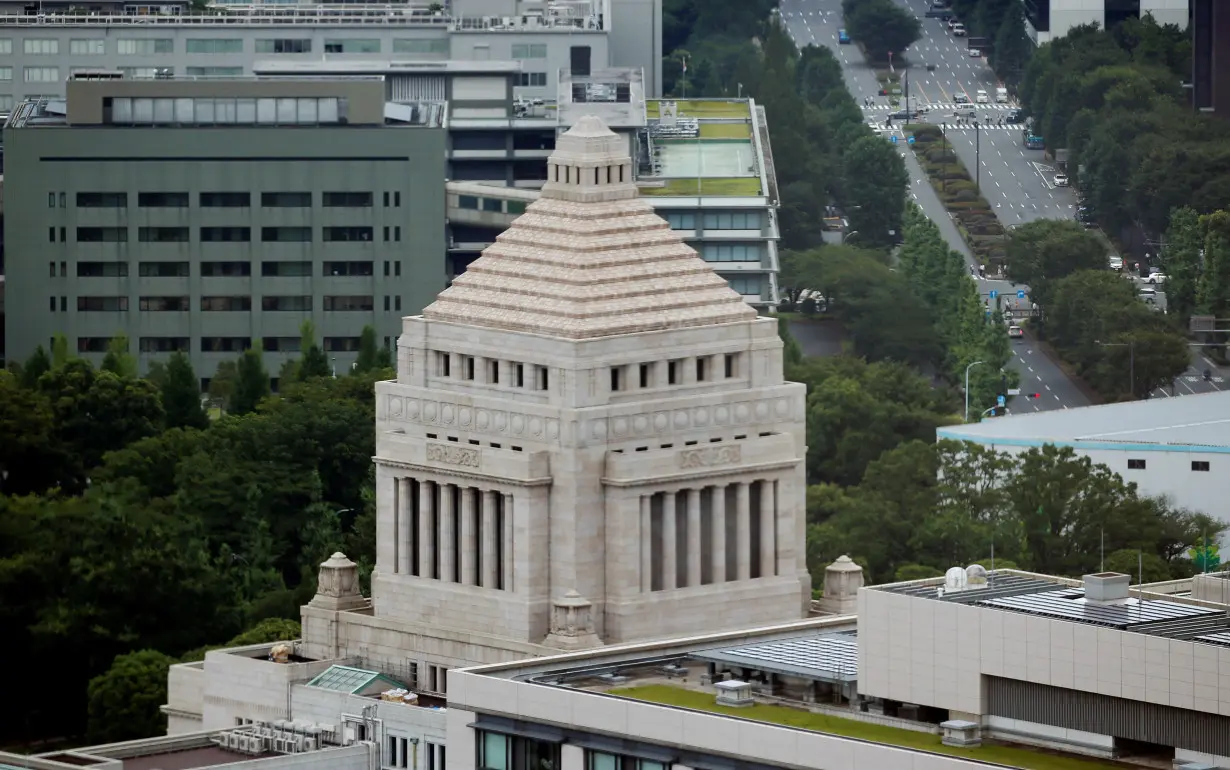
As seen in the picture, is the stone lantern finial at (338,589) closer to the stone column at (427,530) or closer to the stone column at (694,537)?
the stone column at (427,530)

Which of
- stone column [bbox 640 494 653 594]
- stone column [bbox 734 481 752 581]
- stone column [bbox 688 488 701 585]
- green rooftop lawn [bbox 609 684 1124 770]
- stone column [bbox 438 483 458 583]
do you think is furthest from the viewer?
stone column [bbox 734 481 752 581]

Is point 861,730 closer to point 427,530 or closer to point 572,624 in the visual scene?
point 572,624

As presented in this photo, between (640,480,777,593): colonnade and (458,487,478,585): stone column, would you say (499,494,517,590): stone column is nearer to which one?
(458,487,478,585): stone column

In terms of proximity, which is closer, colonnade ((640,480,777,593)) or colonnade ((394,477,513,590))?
colonnade ((640,480,777,593))

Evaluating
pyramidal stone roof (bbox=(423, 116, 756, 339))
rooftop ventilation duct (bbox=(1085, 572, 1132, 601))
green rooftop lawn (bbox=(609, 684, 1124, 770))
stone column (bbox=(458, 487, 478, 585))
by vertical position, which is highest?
pyramidal stone roof (bbox=(423, 116, 756, 339))

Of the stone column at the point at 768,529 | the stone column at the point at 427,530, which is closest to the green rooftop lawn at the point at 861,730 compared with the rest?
Answer: the stone column at the point at 768,529

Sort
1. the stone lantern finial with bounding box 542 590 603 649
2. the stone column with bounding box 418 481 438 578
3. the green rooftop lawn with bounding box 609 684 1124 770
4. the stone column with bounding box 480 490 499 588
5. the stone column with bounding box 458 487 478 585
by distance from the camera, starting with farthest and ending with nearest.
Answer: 1. the stone column with bounding box 418 481 438 578
2. the stone column with bounding box 458 487 478 585
3. the stone column with bounding box 480 490 499 588
4. the stone lantern finial with bounding box 542 590 603 649
5. the green rooftop lawn with bounding box 609 684 1124 770

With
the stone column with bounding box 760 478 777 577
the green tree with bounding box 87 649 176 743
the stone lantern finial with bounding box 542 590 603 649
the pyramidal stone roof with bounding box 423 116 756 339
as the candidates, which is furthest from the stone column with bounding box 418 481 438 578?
the green tree with bounding box 87 649 176 743

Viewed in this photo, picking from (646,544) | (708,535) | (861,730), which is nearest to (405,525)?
(646,544)
